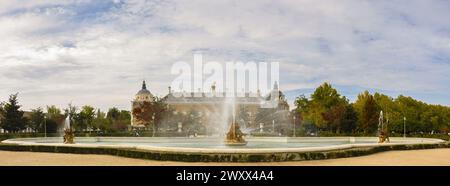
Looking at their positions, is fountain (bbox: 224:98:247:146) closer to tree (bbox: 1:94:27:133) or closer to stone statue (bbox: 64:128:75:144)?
stone statue (bbox: 64:128:75:144)

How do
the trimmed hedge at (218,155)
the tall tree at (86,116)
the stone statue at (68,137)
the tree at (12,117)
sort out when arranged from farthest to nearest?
the tall tree at (86,116) < the tree at (12,117) < the stone statue at (68,137) < the trimmed hedge at (218,155)

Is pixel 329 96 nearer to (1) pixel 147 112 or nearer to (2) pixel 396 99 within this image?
(2) pixel 396 99

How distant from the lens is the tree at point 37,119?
6249 cm

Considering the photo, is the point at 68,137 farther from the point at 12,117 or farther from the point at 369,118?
the point at 369,118

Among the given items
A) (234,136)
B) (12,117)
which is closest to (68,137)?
(234,136)

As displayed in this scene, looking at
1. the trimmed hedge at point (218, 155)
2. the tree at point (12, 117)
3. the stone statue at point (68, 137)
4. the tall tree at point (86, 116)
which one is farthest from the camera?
the tall tree at point (86, 116)

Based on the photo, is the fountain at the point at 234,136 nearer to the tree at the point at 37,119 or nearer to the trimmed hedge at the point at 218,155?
the trimmed hedge at the point at 218,155

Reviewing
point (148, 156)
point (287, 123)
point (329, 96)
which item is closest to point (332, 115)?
point (329, 96)

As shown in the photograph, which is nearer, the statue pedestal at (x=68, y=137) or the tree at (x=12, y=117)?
the statue pedestal at (x=68, y=137)

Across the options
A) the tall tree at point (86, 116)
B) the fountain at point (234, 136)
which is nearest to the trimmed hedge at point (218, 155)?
the fountain at point (234, 136)

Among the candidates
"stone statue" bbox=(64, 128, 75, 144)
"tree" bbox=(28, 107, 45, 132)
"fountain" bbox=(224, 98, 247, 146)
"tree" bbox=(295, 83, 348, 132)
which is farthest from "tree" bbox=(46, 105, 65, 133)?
"fountain" bbox=(224, 98, 247, 146)

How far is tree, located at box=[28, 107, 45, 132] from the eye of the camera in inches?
2460

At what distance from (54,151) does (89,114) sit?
166 feet

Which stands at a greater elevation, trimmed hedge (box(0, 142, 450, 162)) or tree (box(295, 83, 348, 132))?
tree (box(295, 83, 348, 132))
